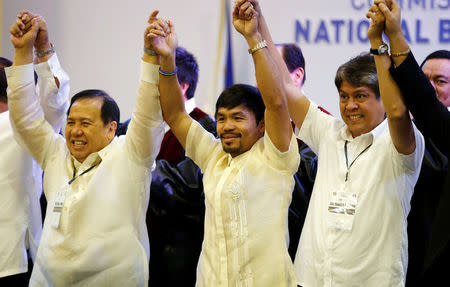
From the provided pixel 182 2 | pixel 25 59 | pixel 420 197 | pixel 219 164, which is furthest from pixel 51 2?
pixel 420 197

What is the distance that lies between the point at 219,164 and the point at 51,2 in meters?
3.14

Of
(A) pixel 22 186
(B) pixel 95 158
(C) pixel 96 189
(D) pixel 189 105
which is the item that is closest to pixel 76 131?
(B) pixel 95 158

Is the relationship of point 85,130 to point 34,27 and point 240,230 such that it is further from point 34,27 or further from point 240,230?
point 240,230

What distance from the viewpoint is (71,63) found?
4.95 metres

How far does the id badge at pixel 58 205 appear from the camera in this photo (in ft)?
8.38

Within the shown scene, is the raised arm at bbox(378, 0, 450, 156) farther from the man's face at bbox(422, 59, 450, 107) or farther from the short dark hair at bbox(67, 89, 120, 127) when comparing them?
the short dark hair at bbox(67, 89, 120, 127)

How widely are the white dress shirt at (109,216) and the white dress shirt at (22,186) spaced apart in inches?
12.5

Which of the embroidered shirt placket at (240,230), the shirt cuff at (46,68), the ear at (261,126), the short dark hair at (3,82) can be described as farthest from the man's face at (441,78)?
the short dark hair at (3,82)

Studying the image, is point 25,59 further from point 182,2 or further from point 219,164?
point 182,2

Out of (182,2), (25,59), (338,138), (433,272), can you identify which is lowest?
(433,272)

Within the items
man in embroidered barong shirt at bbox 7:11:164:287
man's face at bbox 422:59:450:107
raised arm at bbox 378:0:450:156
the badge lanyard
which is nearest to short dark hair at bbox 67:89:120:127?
man in embroidered barong shirt at bbox 7:11:164:287

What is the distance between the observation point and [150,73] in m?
2.52

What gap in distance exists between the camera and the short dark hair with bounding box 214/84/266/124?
7.91 feet

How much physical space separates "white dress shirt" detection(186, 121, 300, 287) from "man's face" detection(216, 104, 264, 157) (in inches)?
2.1
